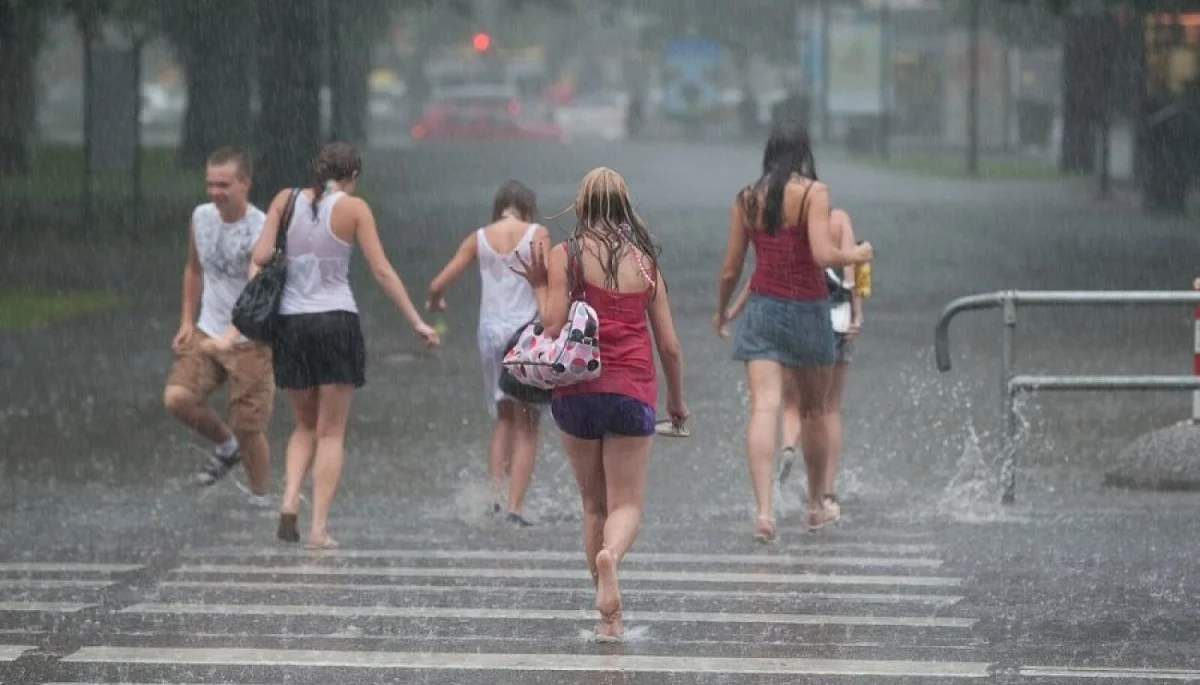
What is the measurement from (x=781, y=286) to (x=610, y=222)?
7.76ft

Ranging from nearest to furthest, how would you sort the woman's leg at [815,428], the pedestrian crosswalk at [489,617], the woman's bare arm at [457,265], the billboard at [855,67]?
the pedestrian crosswalk at [489,617], the woman's leg at [815,428], the woman's bare arm at [457,265], the billboard at [855,67]

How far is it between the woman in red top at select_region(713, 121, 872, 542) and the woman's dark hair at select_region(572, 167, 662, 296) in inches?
80.1

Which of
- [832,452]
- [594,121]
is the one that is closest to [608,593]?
[832,452]

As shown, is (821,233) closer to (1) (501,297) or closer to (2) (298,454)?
(1) (501,297)

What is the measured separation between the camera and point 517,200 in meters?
10.7

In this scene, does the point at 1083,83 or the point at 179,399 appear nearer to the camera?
the point at 179,399

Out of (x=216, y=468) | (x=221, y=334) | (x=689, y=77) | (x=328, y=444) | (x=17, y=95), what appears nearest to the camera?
(x=328, y=444)

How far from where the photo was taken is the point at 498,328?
10.8 metres

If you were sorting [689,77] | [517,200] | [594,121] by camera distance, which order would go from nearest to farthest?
[517,200]
[594,121]
[689,77]

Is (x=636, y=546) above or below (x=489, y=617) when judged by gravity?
below

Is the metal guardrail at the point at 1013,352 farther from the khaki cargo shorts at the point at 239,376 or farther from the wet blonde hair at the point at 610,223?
the wet blonde hair at the point at 610,223

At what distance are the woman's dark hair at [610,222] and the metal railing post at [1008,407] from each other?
3643 mm

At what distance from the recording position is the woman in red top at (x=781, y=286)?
9750 mm

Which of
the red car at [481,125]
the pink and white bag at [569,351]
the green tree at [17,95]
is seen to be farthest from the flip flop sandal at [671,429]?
the red car at [481,125]
